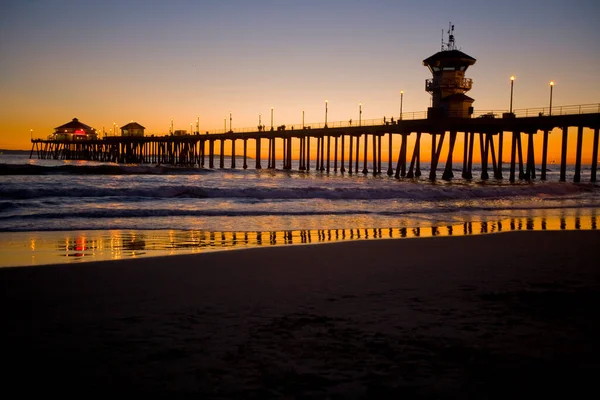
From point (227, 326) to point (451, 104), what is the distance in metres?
40.7

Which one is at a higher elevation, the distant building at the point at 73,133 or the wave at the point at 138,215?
the distant building at the point at 73,133

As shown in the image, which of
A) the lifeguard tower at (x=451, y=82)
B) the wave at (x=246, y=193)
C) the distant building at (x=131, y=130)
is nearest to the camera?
the wave at (x=246, y=193)

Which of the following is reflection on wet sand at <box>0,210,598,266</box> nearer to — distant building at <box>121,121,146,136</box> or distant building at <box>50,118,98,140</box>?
distant building at <box>121,121,146,136</box>

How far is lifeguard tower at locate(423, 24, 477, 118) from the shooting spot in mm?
41375

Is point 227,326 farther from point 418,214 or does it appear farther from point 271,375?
point 418,214

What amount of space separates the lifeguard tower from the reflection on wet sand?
2965 centimetres

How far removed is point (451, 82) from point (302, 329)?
42.2m

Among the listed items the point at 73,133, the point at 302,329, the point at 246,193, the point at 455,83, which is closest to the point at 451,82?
the point at 455,83

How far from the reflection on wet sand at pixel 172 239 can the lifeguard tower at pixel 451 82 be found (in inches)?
1167

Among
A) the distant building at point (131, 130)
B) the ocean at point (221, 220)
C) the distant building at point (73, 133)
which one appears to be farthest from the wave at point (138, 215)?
the distant building at point (73, 133)

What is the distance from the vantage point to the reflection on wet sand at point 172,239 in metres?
7.95

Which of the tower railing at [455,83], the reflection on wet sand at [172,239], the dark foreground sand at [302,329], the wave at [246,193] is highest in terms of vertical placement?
the tower railing at [455,83]

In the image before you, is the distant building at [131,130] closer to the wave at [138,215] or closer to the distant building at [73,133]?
the distant building at [73,133]

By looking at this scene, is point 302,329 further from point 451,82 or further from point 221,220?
point 451,82
